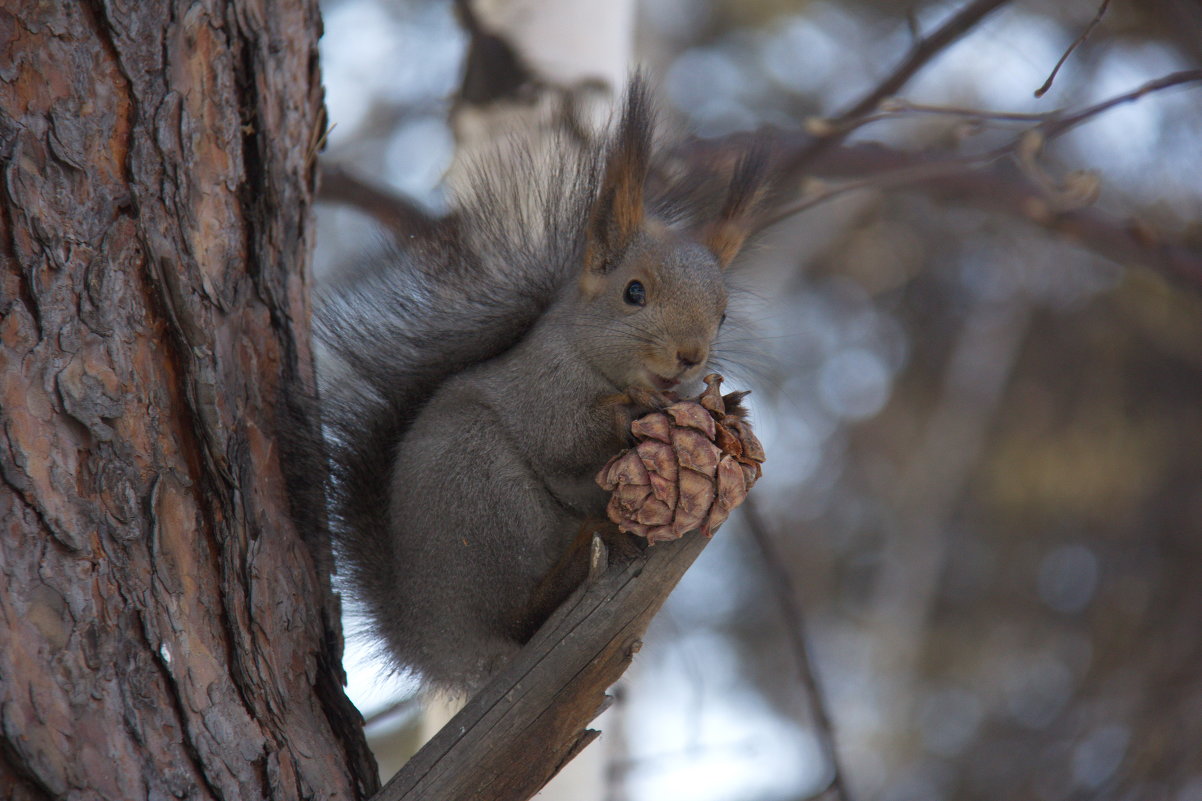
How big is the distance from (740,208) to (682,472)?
2.05ft

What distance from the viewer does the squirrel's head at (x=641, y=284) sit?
146 cm

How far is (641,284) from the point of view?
4.94 feet

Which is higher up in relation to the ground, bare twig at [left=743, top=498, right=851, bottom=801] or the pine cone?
bare twig at [left=743, top=498, right=851, bottom=801]

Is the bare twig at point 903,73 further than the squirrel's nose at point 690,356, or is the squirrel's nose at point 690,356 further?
the bare twig at point 903,73

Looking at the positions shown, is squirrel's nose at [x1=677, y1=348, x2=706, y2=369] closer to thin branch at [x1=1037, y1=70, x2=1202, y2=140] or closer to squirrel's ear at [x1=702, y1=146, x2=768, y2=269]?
squirrel's ear at [x1=702, y1=146, x2=768, y2=269]

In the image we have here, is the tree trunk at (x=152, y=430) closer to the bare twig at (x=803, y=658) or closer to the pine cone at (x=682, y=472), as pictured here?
the pine cone at (x=682, y=472)

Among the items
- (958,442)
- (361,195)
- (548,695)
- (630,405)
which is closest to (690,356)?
(630,405)

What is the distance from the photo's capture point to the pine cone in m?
1.11

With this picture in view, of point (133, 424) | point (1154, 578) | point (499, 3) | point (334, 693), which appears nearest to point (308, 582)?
point (334, 693)

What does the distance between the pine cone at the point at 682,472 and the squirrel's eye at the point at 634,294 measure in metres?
0.33

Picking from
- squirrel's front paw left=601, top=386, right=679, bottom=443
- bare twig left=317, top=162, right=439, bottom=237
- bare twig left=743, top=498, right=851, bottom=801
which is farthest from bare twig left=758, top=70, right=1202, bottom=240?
bare twig left=317, top=162, right=439, bottom=237

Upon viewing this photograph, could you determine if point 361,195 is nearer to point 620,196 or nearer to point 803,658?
point 620,196

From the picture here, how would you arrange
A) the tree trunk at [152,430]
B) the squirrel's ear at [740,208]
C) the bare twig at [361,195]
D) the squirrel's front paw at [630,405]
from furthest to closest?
the bare twig at [361,195]
the squirrel's ear at [740,208]
the squirrel's front paw at [630,405]
the tree trunk at [152,430]

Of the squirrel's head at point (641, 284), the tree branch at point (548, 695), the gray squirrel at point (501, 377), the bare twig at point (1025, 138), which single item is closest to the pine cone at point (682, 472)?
the tree branch at point (548, 695)
